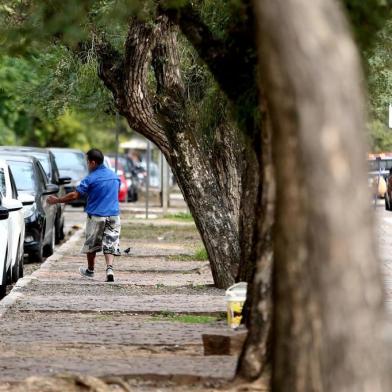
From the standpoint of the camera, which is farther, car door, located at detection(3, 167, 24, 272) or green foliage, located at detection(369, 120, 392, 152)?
green foliage, located at detection(369, 120, 392, 152)

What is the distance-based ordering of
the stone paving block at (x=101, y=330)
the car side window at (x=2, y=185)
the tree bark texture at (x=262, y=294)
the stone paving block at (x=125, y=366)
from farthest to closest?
the car side window at (x=2, y=185)
the stone paving block at (x=101, y=330)
the stone paving block at (x=125, y=366)
the tree bark texture at (x=262, y=294)

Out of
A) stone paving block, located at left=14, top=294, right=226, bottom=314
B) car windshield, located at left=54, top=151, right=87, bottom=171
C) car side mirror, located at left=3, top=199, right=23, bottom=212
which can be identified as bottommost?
stone paving block, located at left=14, top=294, right=226, bottom=314

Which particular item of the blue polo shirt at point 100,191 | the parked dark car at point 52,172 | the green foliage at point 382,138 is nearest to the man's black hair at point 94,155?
the blue polo shirt at point 100,191

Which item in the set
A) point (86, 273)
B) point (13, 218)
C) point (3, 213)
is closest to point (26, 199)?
point (86, 273)

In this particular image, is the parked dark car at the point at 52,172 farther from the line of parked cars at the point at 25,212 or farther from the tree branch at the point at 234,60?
the tree branch at the point at 234,60

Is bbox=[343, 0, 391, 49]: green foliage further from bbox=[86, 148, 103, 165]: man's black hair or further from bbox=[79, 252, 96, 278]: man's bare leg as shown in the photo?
bbox=[79, 252, 96, 278]: man's bare leg

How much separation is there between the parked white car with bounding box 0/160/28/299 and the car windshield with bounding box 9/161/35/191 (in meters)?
2.53

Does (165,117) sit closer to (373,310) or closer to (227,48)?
(227,48)

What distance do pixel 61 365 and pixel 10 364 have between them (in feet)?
1.24

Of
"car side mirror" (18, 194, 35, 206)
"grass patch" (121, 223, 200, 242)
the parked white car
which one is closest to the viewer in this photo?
the parked white car

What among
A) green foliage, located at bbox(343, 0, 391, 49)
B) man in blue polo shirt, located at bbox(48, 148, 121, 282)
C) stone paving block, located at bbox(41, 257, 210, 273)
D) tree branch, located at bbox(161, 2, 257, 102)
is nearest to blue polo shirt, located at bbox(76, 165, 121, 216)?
man in blue polo shirt, located at bbox(48, 148, 121, 282)

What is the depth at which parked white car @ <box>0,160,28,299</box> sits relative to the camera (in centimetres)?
1659

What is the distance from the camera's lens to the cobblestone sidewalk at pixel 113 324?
1031 cm

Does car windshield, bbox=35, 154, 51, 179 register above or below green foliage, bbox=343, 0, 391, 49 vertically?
below
